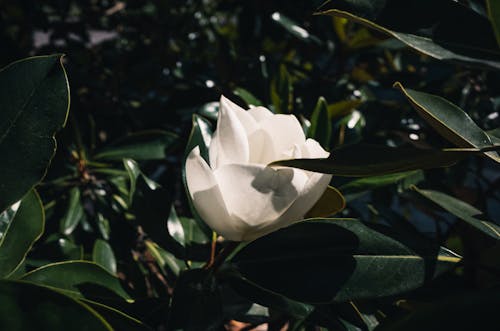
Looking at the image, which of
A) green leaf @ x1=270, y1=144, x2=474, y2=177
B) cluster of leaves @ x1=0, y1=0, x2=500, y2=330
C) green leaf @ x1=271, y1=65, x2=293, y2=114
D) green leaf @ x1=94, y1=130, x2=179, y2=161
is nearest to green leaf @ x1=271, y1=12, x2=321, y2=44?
cluster of leaves @ x1=0, y1=0, x2=500, y2=330

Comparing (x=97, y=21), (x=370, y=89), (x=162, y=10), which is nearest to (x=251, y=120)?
(x=370, y=89)

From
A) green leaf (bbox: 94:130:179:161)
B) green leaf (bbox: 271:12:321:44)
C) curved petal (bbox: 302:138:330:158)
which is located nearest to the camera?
curved petal (bbox: 302:138:330:158)

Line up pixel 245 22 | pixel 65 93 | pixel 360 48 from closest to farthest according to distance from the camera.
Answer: pixel 65 93
pixel 360 48
pixel 245 22

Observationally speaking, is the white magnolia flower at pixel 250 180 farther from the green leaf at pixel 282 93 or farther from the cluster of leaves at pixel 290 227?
the green leaf at pixel 282 93

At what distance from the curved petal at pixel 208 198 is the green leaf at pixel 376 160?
0.10 m

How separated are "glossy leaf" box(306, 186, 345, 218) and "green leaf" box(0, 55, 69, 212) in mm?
315

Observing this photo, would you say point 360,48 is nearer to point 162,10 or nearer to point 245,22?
point 245,22

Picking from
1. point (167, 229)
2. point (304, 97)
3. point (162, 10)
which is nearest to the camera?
point (167, 229)

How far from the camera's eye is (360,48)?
1.31m

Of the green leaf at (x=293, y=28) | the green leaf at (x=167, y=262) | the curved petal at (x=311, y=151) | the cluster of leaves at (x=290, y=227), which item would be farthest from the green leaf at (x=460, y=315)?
the green leaf at (x=293, y=28)

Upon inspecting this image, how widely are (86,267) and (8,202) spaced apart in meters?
0.15

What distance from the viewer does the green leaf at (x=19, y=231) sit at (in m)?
0.62

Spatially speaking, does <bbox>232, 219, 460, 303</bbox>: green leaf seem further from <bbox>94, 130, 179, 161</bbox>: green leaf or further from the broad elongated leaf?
<bbox>94, 130, 179, 161</bbox>: green leaf

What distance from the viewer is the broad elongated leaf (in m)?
0.53
